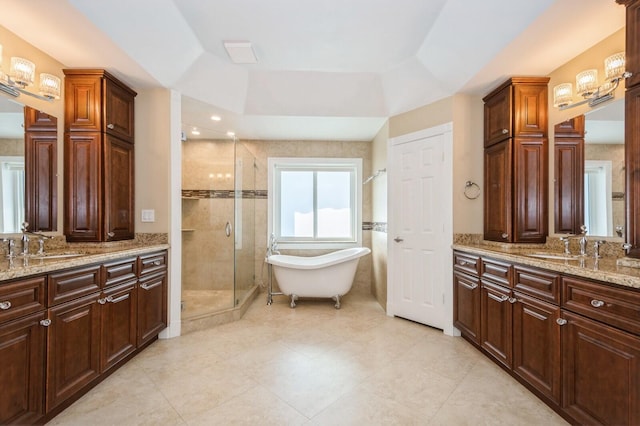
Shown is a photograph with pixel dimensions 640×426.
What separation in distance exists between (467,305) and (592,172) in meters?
1.41

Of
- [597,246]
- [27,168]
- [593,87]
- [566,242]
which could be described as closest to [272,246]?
[27,168]

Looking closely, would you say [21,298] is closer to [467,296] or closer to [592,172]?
Result: [467,296]

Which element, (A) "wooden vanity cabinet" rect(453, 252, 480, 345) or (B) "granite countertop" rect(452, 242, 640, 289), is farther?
(A) "wooden vanity cabinet" rect(453, 252, 480, 345)

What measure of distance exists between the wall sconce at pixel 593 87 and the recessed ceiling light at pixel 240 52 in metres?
2.66

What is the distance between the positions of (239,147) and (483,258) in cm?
308

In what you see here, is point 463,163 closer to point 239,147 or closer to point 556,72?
point 556,72

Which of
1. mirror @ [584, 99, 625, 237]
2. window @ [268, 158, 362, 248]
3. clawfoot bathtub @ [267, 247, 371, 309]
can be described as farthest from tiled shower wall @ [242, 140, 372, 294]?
mirror @ [584, 99, 625, 237]

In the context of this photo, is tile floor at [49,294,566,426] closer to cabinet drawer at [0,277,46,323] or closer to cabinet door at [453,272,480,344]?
cabinet door at [453,272,480,344]

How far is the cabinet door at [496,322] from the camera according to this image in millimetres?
2090

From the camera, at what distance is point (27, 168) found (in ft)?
6.84

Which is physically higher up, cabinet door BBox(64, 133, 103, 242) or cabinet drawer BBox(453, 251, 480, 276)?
cabinet door BBox(64, 133, 103, 242)

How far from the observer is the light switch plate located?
110 inches

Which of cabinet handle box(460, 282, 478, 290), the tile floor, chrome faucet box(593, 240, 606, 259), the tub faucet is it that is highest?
chrome faucet box(593, 240, 606, 259)

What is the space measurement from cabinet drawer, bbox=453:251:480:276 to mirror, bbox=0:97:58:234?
11.5ft
